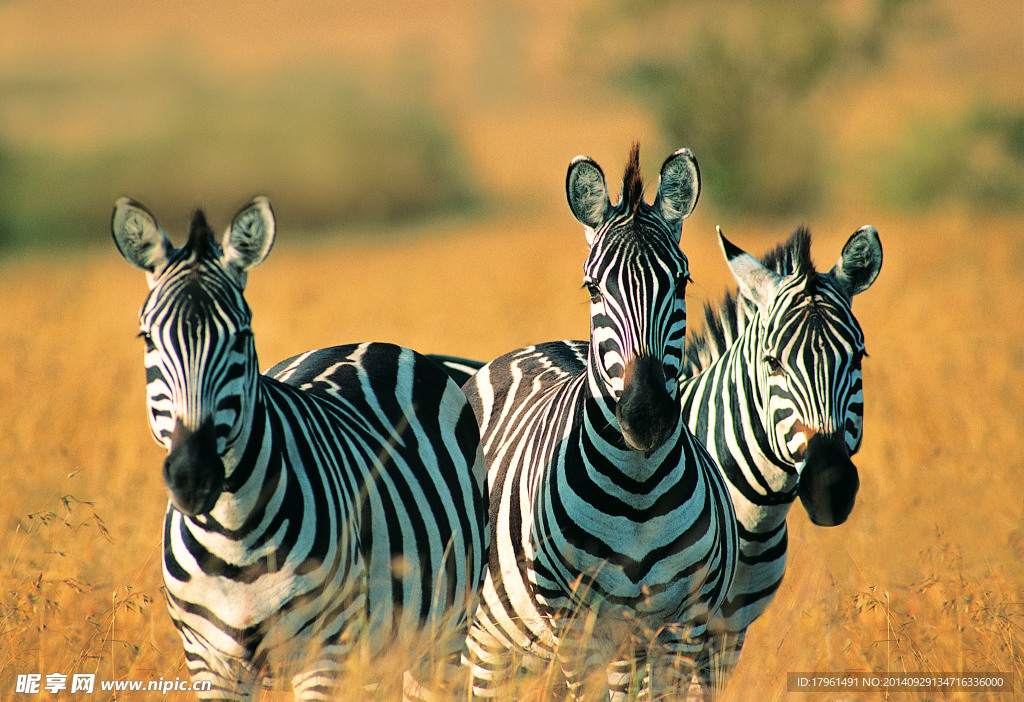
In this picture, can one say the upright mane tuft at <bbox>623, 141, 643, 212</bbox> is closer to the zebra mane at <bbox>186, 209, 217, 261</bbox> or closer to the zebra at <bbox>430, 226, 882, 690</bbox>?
the zebra at <bbox>430, 226, 882, 690</bbox>

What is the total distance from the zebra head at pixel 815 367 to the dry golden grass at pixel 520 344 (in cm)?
116

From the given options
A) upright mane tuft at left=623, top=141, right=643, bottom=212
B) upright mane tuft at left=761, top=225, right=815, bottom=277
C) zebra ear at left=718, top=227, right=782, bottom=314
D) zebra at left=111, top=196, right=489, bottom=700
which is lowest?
zebra at left=111, top=196, right=489, bottom=700

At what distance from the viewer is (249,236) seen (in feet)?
11.6

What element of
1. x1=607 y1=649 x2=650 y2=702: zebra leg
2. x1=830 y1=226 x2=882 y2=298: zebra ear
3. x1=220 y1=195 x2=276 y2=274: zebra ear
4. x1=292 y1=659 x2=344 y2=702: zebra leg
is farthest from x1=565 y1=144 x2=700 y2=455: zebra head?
x1=292 y1=659 x2=344 y2=702: zebra leg

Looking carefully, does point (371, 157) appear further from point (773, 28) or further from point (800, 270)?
point (800, 270)

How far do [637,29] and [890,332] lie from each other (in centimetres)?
2110

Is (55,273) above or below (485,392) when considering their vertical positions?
above

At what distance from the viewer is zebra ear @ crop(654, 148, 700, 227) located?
14.3ft

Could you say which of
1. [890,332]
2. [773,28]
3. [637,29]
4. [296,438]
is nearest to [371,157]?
[637,29]

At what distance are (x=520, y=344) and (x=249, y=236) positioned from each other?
10285 mm

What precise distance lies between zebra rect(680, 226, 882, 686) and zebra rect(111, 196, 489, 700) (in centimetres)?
177

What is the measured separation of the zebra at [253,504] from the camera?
10.3ft

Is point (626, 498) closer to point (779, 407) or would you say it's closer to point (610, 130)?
point (779, 407)

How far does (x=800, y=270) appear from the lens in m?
4.65
